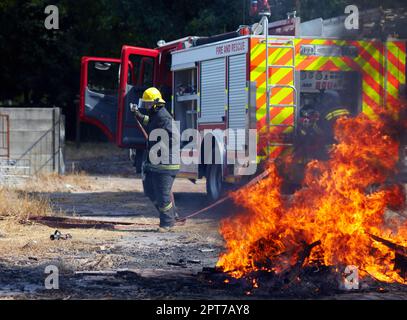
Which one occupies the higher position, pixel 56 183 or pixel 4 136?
pixel 4 136

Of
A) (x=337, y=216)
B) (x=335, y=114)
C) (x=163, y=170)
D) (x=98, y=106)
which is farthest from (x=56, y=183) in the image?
(x=337, y=216)

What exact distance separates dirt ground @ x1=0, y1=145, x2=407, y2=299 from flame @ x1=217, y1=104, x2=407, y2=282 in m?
0.39

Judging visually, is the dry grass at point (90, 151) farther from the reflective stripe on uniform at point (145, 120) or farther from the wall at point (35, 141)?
the reflective stripe on uniform at point (145, 120)

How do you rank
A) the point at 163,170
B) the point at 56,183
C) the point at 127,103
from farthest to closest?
the point at 56,183 < the point at 127,103 < the point at 163,170

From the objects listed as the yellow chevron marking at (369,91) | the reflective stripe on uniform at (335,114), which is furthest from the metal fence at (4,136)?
the reflective stripe on uniform at (335,114)

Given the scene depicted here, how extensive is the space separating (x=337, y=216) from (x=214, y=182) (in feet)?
22.6

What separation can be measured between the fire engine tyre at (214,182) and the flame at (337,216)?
5.36 meters

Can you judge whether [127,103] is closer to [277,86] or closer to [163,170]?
[277,86]

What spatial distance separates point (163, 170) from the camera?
Result: 11617mm

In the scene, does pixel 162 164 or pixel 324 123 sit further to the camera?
pixel 324 123

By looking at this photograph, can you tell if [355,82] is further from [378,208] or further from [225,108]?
[378,208]

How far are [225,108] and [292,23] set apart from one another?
5.58 ft

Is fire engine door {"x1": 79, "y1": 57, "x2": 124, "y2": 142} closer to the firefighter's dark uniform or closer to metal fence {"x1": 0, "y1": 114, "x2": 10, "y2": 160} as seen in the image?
metal fence {"x1": 0, "y1": 114, "x2": 10, "y2": 160}

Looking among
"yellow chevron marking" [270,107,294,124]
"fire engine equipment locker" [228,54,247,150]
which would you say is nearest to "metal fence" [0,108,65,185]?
"fire engine equipment locker" [228,54,247,150]
